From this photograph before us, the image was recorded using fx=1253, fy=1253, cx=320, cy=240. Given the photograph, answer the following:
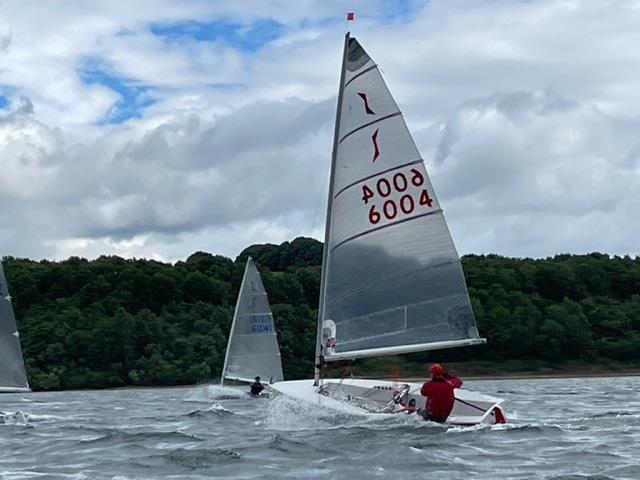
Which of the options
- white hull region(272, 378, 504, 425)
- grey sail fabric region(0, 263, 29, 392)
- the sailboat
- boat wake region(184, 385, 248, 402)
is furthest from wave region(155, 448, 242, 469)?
boat wake region(184, 385, 248, 402)

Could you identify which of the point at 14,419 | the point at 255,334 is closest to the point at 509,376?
the point at 255,334

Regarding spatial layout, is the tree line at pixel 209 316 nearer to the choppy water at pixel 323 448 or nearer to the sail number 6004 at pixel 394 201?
the choppy water at pixel 323 448

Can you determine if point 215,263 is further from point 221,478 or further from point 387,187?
point 221,478

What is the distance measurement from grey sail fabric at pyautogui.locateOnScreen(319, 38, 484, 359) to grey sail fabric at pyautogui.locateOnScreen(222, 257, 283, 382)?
85.4ft

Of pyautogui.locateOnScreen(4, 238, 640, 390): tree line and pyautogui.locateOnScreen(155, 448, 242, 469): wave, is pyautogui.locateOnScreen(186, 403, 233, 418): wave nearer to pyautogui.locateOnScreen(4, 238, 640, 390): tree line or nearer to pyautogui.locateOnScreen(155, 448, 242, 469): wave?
pyautogui.locateOnScreen(155, 448, 242, 469): wave

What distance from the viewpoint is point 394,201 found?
87.0 feet

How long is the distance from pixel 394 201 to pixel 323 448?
6.38 metres

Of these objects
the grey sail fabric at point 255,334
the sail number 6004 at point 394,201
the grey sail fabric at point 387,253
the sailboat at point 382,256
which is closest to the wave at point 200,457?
the sailboat at point 382,256

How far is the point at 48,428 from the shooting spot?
2995 cm

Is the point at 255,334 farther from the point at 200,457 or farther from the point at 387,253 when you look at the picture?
the point at 200,457

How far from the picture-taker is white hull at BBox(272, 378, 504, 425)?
24672 millimetres

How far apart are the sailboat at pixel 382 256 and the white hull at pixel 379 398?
2.5 inches

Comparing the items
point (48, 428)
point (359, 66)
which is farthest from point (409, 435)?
point (48, 428)

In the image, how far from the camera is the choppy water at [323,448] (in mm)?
19656
